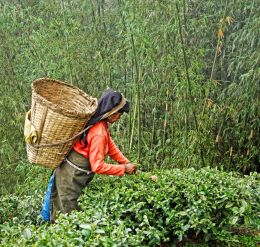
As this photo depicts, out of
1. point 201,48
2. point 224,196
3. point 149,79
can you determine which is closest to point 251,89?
point 201,48

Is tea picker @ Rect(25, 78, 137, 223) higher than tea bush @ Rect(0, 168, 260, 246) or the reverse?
higher

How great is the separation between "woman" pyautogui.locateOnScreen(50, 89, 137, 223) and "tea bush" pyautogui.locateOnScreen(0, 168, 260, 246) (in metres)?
0.14

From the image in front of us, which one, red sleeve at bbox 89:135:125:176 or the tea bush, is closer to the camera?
the tea bush

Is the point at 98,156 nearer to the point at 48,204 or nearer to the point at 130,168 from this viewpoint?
the point at 130,168

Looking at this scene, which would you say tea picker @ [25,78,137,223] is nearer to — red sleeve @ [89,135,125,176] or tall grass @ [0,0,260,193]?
red sleeve @ [89,135,125,176]

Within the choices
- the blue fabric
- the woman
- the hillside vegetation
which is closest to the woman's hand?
the woman

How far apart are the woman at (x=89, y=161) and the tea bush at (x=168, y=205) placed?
0.45 feet

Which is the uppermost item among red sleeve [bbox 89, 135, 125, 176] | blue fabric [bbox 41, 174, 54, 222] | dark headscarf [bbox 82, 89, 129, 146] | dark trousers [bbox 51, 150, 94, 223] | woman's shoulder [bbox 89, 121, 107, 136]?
dark headscarf [bbox 82, 89, 129, 146]

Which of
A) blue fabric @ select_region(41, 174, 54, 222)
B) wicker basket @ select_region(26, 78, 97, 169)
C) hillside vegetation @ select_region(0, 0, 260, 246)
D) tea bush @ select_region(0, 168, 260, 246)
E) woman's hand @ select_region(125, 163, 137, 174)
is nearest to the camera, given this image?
tea bush @ select_region(0, 168, 260, 246)

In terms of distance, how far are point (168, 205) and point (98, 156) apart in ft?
2.15

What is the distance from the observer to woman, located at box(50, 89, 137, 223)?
130 inches

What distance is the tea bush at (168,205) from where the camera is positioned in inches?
123

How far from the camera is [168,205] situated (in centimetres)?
341

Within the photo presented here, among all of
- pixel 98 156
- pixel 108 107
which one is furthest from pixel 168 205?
pixel 108 107
